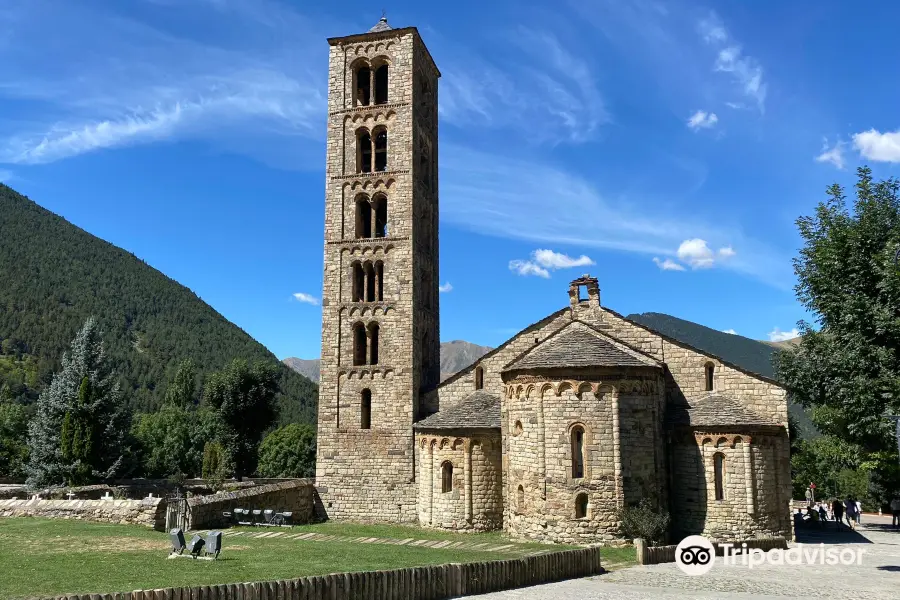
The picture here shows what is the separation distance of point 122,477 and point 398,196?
21.4 m

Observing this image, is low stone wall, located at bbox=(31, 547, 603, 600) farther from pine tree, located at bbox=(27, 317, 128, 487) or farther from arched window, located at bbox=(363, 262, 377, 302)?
pine tree, located at bbox=(27, 317, 128, 487)

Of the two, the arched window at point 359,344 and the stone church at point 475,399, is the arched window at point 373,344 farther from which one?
the arched window at point 359,344

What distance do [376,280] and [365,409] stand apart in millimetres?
6091

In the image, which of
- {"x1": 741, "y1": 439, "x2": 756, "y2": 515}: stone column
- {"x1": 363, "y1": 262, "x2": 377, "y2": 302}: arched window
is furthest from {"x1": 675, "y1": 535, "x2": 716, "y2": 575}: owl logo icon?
{"x1": 363, "y1": 262, "x2": 377, "y2": 302}: arched window

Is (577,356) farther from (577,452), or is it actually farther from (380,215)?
(380,215)

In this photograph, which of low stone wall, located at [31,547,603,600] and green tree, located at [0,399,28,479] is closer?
low stone wall, located at [31,547,603,600]

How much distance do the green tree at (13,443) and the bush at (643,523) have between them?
34.4m

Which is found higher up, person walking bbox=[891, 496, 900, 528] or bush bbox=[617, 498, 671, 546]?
bush bbox=[617, 498, 671, 546]

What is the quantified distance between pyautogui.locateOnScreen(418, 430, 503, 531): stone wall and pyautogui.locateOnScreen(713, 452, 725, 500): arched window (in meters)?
8.14

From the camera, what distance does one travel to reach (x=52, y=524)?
22641mm

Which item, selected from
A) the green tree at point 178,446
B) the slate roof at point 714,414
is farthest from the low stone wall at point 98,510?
the green tree at point 178,446

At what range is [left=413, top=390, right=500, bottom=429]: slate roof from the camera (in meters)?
27.5

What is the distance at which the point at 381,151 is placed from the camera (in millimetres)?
34625

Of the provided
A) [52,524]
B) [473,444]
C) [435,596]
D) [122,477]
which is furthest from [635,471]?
[122,477]
